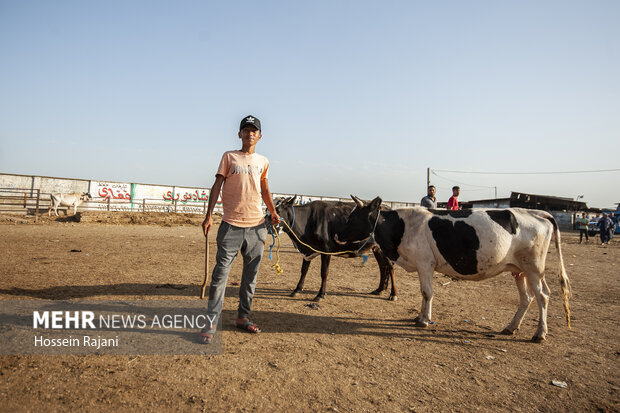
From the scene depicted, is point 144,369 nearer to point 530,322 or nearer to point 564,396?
point 564,396

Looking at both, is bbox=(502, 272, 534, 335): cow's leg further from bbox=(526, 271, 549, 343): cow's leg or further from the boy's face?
the boy's face

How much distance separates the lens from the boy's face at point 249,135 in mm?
3998

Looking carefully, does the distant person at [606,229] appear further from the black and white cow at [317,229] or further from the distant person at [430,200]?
the black and white cow at [317,229]

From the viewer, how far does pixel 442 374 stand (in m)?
3.47

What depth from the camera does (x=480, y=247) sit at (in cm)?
470

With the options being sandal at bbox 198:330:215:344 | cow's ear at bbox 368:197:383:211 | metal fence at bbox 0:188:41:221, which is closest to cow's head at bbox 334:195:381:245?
cow's ear at bbox 368:197:383:211

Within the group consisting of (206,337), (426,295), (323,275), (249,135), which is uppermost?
(249,135)

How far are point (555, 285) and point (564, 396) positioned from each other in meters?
6.13

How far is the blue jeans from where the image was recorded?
3.79 m

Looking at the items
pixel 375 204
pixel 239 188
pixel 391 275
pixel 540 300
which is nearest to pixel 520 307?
pixel 540 300

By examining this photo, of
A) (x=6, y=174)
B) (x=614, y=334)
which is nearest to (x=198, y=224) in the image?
(x=6, y=174)

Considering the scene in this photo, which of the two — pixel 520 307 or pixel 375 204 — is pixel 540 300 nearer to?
pixel 520 307

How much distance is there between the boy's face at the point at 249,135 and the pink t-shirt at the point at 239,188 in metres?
0.18

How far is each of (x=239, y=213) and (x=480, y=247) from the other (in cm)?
325
